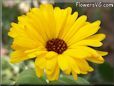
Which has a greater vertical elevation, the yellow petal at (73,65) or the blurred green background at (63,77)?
the yellow petal at (73,65)

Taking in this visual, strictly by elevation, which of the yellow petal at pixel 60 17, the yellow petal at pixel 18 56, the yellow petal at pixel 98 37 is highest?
the yellow petal at pixel 60 17

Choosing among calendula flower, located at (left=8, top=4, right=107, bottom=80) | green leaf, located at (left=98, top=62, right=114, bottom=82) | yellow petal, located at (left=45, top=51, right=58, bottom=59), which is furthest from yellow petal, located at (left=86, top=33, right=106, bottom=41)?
green leaf, located at (left=98, top=62, right=114, bottom=82)

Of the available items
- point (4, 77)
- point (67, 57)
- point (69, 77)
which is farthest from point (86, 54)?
point (4, 77)

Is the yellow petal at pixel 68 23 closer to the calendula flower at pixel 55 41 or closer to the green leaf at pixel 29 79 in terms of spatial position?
the calendula flower at pixel 55 41

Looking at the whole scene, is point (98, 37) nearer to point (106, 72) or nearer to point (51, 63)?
point (51, 63)

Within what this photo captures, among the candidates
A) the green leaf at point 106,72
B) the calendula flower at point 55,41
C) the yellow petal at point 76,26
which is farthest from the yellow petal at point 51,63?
the green leaf at point 106,72

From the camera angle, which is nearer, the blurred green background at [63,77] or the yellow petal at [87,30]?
the yellow petal at [87,30]

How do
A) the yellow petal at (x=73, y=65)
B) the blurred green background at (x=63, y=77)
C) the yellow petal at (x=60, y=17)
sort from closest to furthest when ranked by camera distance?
Answer: the yellow petal at (x=73, y=65)
the yellow petal at (x=60, y=17)
the blurred green background at (x=63, y=77)

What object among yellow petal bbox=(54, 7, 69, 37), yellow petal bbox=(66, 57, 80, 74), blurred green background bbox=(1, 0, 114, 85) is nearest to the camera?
yellow petal bbox=(66, 57, 80, 74)

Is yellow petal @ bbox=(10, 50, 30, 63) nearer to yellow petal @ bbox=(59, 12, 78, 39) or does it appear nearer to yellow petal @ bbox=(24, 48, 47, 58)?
yellow petal @ bbox=(24, 48, 47, 58)
